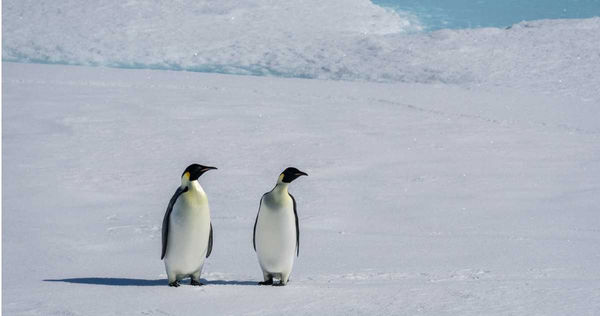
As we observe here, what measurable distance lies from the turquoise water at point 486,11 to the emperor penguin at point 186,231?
1134 cm

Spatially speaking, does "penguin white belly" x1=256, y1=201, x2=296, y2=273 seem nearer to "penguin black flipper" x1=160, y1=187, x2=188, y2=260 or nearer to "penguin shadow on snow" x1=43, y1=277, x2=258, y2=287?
"penguin shadow on snow" x1=43, y1=277, x2=258, y2=287

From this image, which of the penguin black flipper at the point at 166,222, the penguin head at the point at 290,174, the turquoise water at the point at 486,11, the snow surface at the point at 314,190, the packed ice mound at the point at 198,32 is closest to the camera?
the snow surface at the point at 314,190

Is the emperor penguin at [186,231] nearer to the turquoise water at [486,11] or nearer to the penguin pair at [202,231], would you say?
the penguin pair at [202,231]

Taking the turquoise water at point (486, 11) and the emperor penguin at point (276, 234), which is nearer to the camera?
the emperor penguin at point (276, 234)

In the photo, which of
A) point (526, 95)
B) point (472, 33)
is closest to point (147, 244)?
point (526, 95)

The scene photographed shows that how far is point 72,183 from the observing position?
5.99 m

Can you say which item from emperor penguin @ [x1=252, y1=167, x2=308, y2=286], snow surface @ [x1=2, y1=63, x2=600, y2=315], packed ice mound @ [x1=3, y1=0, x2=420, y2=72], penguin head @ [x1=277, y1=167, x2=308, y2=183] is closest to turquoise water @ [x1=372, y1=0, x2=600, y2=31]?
packed ice mound @ [x1=3, y1=0, x2=420, y2=72]

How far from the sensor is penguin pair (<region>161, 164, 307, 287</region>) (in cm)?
317

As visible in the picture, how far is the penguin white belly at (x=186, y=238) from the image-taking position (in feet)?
10.5

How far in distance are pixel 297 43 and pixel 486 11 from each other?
18.2 feet

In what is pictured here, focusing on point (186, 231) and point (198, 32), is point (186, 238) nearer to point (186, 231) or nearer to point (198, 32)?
point (186, 231)

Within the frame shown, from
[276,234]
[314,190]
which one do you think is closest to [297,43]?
[314,190]

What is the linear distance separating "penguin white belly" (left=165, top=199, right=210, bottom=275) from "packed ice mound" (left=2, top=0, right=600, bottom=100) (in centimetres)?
719

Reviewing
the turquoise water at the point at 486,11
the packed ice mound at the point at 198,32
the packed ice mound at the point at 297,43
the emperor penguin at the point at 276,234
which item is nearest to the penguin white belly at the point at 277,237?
the emperor penguin at the point at 276,234
